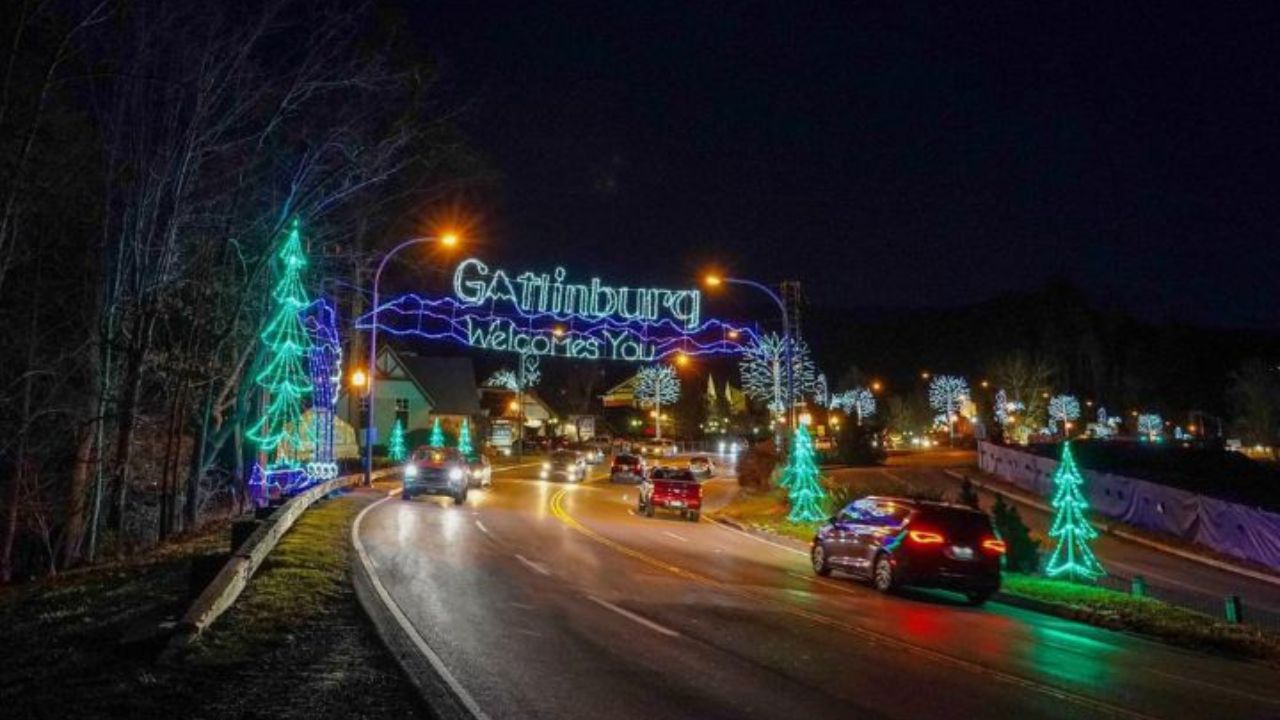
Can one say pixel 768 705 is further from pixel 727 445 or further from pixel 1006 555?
pixel 727 445

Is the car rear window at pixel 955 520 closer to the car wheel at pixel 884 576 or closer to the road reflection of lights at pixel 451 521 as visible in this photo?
the car wheel at pixel 884 576

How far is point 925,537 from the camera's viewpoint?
1869cm

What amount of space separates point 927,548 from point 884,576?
3.32ft

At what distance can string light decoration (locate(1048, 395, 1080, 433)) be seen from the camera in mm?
112625

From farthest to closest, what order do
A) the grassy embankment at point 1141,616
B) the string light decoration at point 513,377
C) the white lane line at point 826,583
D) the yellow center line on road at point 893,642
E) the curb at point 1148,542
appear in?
the string light decoration at point 513,377 → the curb at point 1148,542 → the white lane line at point 826,583 → the grassy embankment at point 1141,616 → the yellow center line on road at point 893,642

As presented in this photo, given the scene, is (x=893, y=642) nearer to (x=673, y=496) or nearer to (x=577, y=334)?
(x=673, y=496)

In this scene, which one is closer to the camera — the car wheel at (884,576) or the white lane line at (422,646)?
the white lane line at (422,646)

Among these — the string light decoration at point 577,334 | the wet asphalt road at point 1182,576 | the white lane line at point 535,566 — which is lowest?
the wet asphalt road at point 1182,576

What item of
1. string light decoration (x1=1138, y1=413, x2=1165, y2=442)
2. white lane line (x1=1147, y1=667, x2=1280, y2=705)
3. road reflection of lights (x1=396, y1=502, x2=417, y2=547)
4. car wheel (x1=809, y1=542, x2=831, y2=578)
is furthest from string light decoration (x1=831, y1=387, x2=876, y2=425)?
white lane line (x1=1147, y1=667, x2=1280, y2=705)

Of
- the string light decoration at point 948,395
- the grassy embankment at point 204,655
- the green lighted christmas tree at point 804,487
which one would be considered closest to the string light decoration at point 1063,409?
the string light decoration at point 948,395

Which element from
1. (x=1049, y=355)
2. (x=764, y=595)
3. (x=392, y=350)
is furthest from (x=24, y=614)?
(x=1049, y=355)

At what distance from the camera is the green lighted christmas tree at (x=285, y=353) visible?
2712 centimetres

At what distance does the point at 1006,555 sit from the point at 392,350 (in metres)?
62.4

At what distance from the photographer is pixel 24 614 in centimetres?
1429
